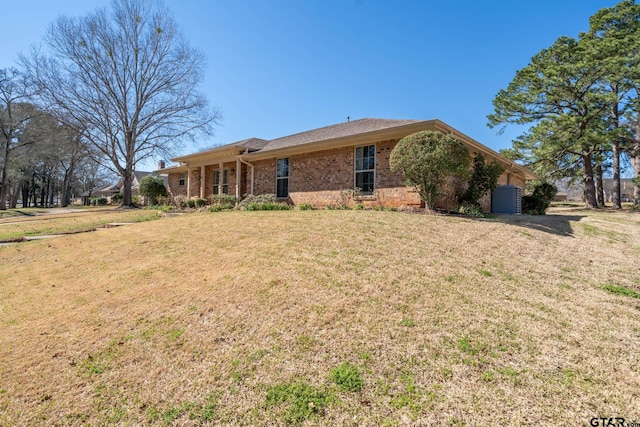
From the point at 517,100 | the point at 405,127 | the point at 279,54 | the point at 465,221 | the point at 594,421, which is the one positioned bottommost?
the point at 594,421

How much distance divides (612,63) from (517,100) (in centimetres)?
496

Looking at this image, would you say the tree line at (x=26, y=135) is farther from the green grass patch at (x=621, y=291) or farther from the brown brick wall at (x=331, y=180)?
the green grass patch at (x=621, y=291)

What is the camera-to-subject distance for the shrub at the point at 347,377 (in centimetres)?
241

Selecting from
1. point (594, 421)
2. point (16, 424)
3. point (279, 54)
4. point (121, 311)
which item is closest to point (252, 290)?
point (121, 311)

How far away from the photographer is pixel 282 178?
581 inches

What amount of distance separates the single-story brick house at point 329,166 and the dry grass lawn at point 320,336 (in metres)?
5.35

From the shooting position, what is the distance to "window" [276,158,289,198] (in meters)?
14.6

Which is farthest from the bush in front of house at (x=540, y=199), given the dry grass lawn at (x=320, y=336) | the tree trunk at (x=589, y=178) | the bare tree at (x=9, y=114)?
the bare tree at (x=9, y=114)

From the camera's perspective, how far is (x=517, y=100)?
2122 cm

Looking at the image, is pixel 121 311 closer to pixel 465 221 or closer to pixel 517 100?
pixel 465 221

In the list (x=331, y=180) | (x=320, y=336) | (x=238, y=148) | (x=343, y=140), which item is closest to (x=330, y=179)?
(x=331, y=180)

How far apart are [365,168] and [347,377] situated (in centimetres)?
987

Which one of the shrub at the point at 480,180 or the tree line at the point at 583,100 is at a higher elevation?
the tree line at the point at 583,100

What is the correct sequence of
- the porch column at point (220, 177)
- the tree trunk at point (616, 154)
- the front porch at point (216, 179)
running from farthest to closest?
the tree trunk at point (616, 154)
the porch column at point (220, 177)
the front porch at point (216, 179)
